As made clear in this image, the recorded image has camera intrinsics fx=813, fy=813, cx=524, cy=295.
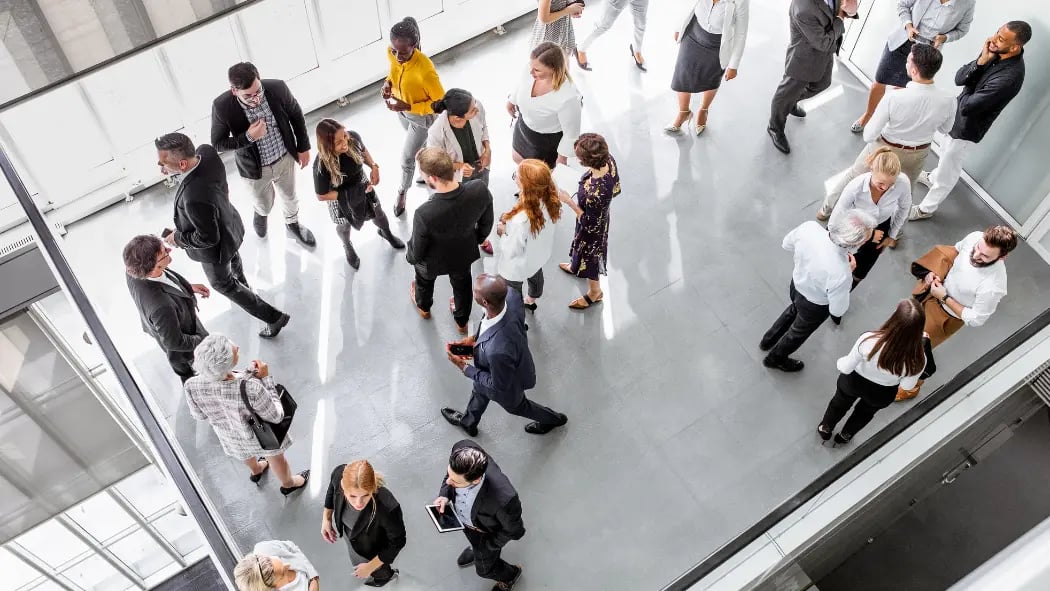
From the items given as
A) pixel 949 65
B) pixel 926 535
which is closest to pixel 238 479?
pixel 926 535

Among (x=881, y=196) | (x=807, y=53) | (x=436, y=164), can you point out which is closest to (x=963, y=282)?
(x=881, y=196)

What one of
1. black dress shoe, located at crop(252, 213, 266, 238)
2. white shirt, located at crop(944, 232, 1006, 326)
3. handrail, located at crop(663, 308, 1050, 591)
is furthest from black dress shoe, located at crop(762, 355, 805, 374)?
black dress shoe, located at crop(252, 213, 266, 238)

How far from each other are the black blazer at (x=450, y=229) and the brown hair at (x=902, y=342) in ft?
7.96

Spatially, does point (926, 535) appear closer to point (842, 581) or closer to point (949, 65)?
point (842, 581)

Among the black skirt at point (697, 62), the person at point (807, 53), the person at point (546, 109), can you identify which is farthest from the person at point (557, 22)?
the person at point (807, 53)

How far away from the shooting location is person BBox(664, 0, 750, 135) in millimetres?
6289

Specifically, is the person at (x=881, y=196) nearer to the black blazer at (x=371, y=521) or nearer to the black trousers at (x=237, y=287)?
the black blazer at (x=371, y=521)

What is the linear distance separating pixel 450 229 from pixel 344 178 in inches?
38.5

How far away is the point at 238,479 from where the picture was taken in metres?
5.44

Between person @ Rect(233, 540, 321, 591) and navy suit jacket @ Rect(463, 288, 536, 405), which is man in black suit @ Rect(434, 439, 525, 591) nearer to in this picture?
navy suit jacket @ Rect(463, 288, 536, 405)

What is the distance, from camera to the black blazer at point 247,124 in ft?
17.9

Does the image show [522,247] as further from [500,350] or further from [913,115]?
[913,115]

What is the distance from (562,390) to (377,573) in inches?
70.6

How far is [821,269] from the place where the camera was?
192 inches
